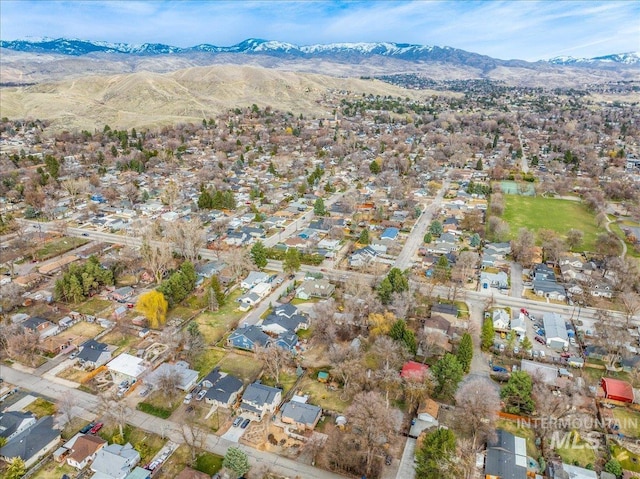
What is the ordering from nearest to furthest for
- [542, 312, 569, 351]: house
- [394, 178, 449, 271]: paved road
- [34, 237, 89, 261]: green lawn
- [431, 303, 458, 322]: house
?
1. [542, 312, 569, 351]: house
2. [431, 303, 458, 322]: house
3. [394, 178, 449, 271]: paved road
4. [34, 237, 89, 261]: green lawn

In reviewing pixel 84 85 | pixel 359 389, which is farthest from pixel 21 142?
pixel 359 389

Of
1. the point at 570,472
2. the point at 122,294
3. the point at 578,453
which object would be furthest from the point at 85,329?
the point at 578,453

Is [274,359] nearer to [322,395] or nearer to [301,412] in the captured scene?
[322,395]

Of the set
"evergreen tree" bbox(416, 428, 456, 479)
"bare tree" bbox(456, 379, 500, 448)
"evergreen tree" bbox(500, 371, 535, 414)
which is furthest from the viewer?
"evergreen tree" bbox(500, 371, 535, 414)

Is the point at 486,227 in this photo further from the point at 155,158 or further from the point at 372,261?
the point at 155,158

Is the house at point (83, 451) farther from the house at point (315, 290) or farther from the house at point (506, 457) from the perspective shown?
the house at point (506, 457)

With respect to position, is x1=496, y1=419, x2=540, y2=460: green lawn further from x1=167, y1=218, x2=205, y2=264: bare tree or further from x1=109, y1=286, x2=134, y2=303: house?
x1=109, y1=286, x2=134, y2=303: house

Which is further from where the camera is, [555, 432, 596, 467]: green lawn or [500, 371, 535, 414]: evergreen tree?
[500, 371, 535, 414]: evergreen tree

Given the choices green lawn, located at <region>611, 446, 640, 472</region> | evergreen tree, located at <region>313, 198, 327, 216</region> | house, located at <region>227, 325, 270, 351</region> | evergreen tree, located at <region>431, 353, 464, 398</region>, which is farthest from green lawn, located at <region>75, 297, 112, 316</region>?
green lawn, located at <region>611, 446, 640, 472</region>
